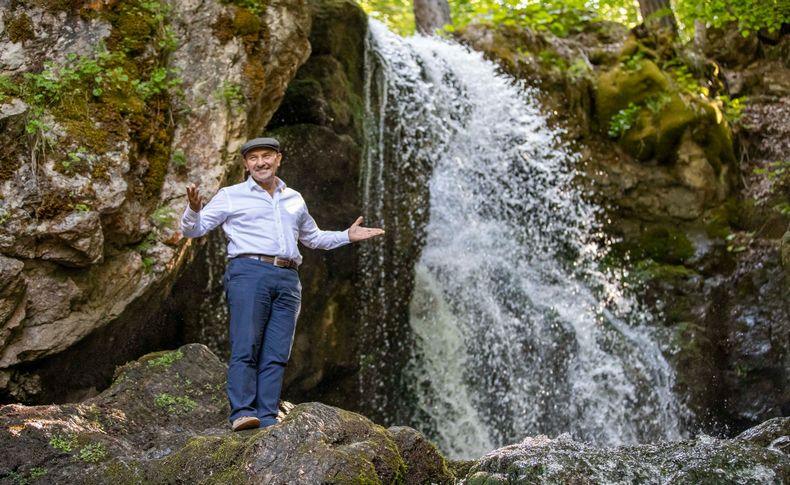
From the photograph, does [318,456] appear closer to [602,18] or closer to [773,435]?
[773,435]

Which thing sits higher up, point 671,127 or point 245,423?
point 671,127

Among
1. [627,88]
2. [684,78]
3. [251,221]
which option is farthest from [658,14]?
[251,221]

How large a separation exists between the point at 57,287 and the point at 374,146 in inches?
193

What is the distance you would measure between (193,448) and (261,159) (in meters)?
1.76

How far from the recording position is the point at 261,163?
16.4 ft

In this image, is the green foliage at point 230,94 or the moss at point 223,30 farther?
the moss at point 223,30

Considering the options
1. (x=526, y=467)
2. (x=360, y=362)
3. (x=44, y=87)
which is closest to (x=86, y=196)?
(x=44, y=87)

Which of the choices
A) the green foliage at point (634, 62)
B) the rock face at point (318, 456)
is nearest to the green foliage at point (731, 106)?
the green foliage at point (634, 62)

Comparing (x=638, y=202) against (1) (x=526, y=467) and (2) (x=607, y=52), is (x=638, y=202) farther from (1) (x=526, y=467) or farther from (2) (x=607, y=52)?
(1) (x=526, y=467)

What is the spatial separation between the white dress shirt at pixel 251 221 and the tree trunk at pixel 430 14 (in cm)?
924

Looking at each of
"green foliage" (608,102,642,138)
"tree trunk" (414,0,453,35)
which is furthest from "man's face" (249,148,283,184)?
"tree trunk" (414,0,453,35)

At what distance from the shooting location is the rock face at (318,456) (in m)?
3.85

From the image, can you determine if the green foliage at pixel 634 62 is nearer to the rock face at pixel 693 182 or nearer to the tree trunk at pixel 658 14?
the rock face at pixel 693 182

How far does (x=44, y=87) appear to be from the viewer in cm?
591
